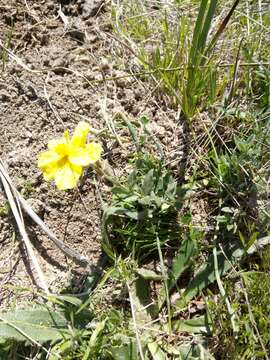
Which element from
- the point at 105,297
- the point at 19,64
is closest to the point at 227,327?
the point at 105,297

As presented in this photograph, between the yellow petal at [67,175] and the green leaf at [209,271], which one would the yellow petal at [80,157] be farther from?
the green leaf at [209,271]

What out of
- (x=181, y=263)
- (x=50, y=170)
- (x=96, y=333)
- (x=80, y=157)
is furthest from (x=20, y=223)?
(x=181, y=263)

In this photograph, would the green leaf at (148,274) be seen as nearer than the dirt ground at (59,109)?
Yes

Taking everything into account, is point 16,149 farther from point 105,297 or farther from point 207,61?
point 207,61

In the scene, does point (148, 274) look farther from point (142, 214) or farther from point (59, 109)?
point (59, 109)

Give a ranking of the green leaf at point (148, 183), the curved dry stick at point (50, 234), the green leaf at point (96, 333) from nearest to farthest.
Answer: the green leaf at point (96, 333)
the green leaf at point (148, 183)
the curved dry stick at point (50, 234)

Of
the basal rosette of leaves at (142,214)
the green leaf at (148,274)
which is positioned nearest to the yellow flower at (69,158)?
the basal rosette of leaves at (142,214)
